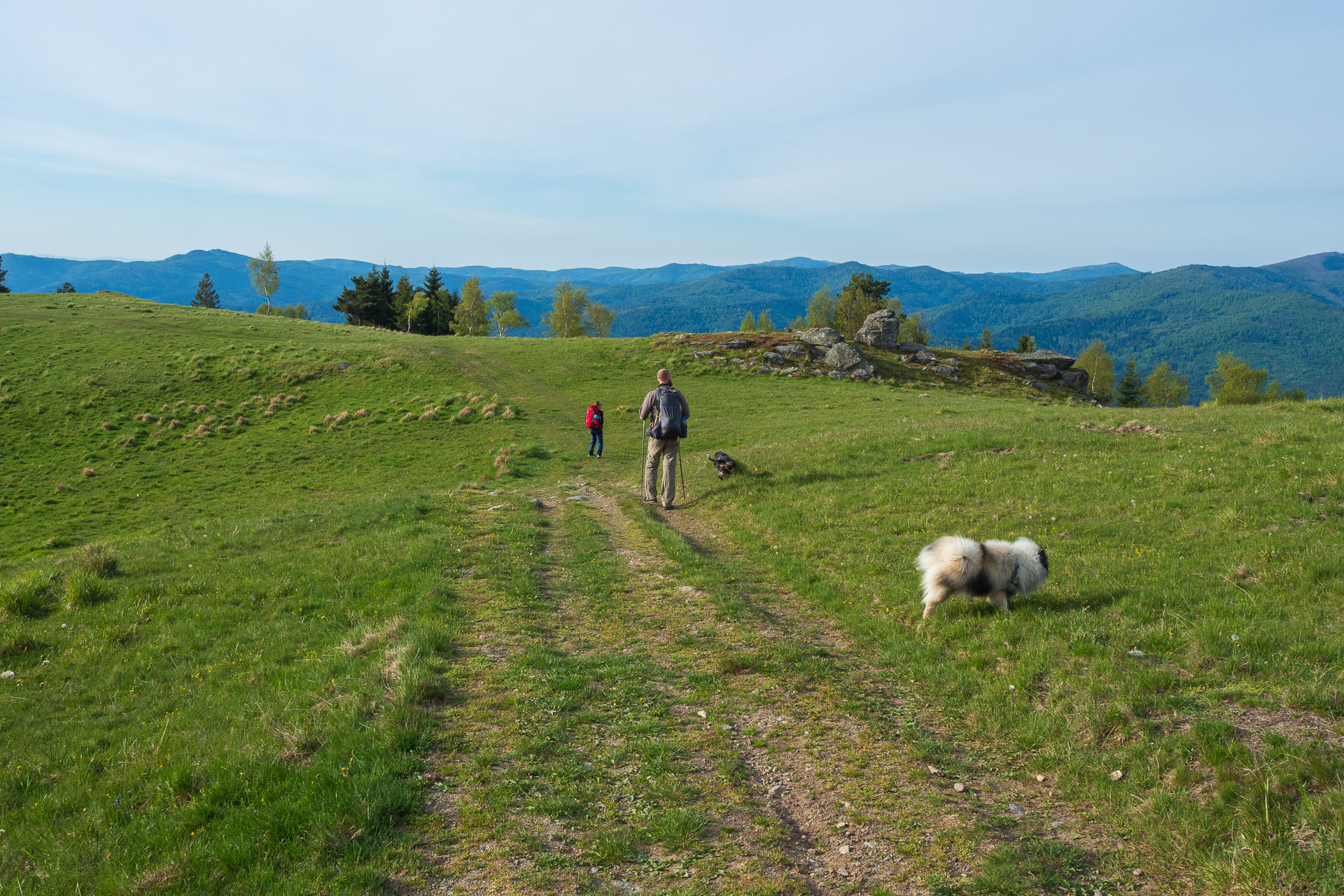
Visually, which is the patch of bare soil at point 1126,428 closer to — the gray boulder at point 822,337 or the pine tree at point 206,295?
the gray boulder at point 822,337

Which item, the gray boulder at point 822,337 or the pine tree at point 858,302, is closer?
the gray boulder at point 822,337

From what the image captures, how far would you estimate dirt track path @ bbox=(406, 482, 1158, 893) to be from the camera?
536 cm

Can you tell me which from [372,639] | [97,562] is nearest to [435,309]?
[97,562]

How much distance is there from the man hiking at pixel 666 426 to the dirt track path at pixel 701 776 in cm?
926

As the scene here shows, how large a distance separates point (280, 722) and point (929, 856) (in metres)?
7.23

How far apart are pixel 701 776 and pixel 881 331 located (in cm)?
6552

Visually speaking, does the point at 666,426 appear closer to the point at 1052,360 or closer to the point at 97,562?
the point at 97,562

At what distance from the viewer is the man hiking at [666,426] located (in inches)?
805

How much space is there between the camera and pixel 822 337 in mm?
61781

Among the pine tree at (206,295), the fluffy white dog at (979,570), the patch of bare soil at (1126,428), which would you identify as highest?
the pine tree at (206,295)

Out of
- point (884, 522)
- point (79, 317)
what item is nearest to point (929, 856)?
point (884, 522)

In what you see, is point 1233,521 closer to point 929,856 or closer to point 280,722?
point 929,856

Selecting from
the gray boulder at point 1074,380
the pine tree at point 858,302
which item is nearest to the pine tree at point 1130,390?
the pine tree at point 858,302

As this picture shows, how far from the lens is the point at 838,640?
410 inches
